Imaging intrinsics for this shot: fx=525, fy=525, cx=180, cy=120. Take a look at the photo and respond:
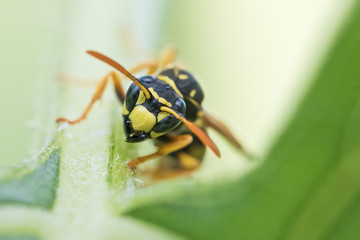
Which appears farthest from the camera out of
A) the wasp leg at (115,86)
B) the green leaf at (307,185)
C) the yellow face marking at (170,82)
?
the yellow face marking at (170,82)

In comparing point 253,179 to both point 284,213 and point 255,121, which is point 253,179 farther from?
point 255,121

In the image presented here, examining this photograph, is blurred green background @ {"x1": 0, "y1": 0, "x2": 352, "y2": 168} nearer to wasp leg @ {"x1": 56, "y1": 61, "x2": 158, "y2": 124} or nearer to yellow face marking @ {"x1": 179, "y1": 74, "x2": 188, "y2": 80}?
wasp leg @ {"x1": 56, "y1": 61, "x2": 158, "y2": 124}

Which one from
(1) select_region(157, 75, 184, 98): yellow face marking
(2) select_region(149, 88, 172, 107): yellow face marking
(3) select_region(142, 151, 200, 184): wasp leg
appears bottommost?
(3) select_region(142, 151, 200, 184): wasp leg

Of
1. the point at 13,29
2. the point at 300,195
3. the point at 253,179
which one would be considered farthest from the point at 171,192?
the point at 13,29

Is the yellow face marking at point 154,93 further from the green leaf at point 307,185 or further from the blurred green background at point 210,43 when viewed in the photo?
the green leaf at point 307,185

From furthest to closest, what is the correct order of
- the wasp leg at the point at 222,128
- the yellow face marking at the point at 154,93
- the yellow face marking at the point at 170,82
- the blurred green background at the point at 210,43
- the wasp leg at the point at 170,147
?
the wasp leg at the point at 222,128
the yellow face marking at the point at 170,82
the blurred green background at the point at 210,43
the yellow face marking at the point at 154,93
the wasp leg at the point at 170,147

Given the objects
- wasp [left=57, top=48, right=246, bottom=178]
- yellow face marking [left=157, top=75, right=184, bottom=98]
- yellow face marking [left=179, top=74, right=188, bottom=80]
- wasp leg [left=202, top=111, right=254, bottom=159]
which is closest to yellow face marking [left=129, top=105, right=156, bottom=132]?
wasp [left=57, top=48, right=246, bottom=178]

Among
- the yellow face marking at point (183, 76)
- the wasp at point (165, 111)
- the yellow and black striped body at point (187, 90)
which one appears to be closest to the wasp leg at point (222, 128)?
the wasp at point (165, 111)

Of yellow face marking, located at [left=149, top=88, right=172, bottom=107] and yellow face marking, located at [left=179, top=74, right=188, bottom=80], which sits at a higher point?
yellow face marking, located at [left=149, top=88, right=172, bottom=107]
